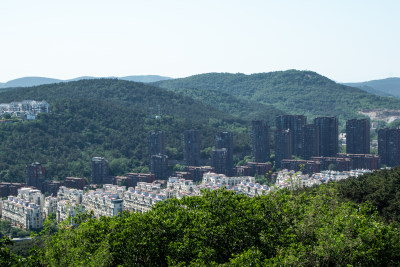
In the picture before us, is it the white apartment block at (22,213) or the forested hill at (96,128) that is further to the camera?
the forested hill at (96,128)

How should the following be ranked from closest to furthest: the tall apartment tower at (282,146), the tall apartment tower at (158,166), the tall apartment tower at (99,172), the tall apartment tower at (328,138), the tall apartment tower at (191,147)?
1. the tall apartment tower at (99,172)
2. the tall apartment tower at (158,166)
3. the tall apartment tower at (191,147)
4. the tall apartment tower at (282,146)
5. the tall apartment tower at (328,138)

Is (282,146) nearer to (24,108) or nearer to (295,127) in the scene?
(295,127)

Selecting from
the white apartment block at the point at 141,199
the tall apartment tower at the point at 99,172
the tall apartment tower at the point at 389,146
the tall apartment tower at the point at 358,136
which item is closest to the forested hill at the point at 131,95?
the tall apartment tower at the point at 358,136

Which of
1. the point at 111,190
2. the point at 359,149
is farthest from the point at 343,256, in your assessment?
the point at 359,149

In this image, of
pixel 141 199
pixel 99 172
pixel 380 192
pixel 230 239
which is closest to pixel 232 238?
pixel 230 239

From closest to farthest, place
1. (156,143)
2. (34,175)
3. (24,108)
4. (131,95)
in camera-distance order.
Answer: (34,175), (156,143), (24,108), (131,95)

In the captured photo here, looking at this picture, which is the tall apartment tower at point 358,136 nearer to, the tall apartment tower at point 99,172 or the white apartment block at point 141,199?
the tall apartment tower at point 99,172

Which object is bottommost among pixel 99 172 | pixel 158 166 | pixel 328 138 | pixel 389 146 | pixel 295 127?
pixel 99 172
